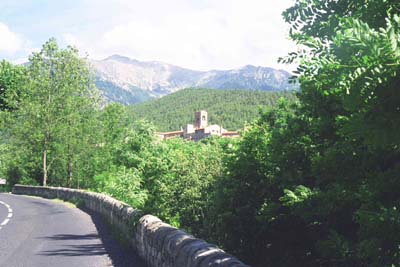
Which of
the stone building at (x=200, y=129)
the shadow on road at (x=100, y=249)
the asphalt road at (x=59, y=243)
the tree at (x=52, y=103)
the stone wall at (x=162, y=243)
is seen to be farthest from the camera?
the stone building at (x=200, y=129)

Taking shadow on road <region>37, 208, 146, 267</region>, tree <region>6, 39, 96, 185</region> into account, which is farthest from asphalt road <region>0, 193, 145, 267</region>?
tree <region>6, 39, 96, 185</region>

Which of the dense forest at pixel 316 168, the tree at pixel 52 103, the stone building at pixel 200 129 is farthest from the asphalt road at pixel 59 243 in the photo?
the stone building at pixel 200 129

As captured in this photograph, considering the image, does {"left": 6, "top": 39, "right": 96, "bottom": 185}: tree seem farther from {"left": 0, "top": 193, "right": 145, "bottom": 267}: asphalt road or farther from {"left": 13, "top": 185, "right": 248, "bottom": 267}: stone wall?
{"left": 13, "top": 185, "right": 248, "bottom": 267}: stone wall

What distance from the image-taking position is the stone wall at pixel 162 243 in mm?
5463

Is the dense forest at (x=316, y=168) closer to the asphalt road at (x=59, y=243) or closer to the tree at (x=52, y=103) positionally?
the asphalt road at (x=59, y=243)

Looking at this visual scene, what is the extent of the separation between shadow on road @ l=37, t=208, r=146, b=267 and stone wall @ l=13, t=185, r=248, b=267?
0.24 meters

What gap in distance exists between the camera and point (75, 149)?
150ft

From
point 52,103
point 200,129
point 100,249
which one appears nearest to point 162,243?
point 100,249

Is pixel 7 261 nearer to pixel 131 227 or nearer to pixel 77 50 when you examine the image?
pixel 131 227

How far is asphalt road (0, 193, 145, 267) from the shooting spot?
9.87m

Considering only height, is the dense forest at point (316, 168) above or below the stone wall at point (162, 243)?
above

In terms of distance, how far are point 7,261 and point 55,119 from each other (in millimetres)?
36147

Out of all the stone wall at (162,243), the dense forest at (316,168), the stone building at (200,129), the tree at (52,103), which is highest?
the stone building at (200,129)

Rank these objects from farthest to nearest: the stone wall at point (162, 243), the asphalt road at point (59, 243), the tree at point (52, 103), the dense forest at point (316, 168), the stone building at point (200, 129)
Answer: the stone building at point (200, 129) < the tree at point (52, 103) < the asphalt road at point (59, 243) < the stone wall at point (162, 243) < the dense forest at point (316, 168)
